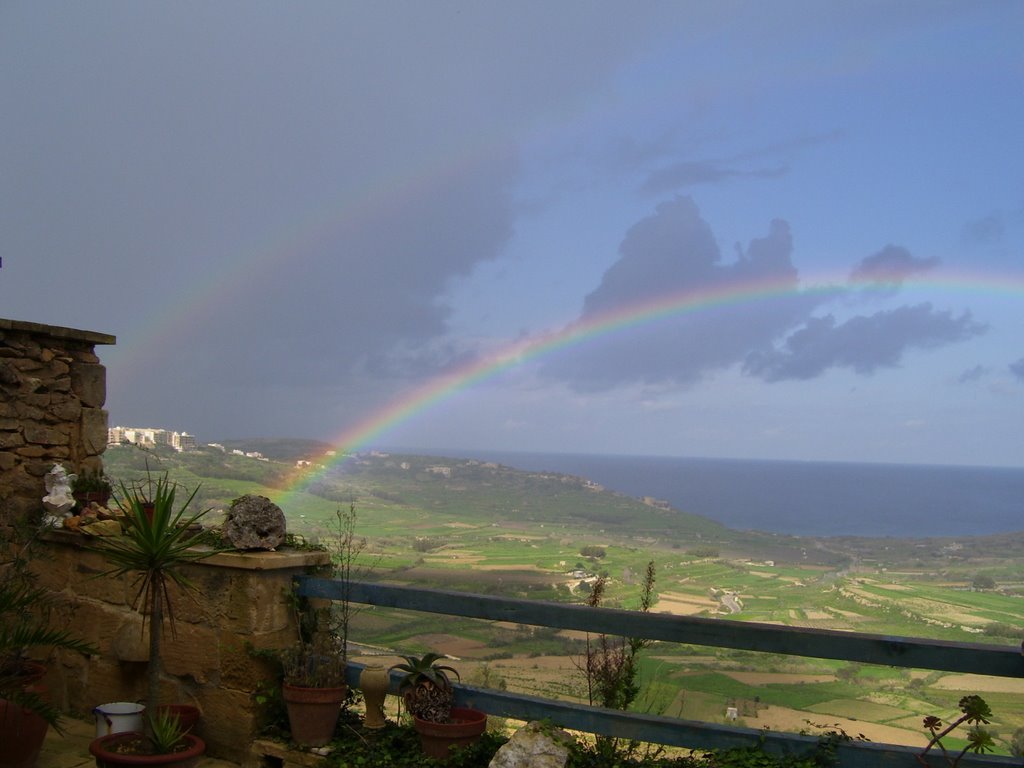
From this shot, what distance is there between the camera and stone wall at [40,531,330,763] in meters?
3.99

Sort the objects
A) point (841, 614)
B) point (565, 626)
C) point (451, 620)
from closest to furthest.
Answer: point (565, 626) → point (451, 620) → point (841, 614)

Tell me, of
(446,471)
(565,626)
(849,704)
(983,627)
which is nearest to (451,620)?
(849,704)

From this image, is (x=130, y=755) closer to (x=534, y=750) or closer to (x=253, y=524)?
(x=253, y=524)

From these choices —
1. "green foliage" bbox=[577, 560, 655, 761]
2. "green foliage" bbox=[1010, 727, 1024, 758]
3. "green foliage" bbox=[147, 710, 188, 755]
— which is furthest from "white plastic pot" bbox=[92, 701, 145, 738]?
"green foliage" bbox=[1010, 727, 1024, 758]

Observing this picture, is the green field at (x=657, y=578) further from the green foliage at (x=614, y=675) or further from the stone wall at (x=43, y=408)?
the stone wall at (x=43, y=408)

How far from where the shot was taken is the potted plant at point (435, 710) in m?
3.50

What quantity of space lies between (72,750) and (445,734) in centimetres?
234

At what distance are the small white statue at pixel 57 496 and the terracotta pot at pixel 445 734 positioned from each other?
3023 millimetres

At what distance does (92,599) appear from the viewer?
468 centimetres

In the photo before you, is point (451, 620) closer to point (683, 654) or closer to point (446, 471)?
point (683, 654)

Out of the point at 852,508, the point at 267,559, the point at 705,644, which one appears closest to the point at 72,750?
the point at 267,559

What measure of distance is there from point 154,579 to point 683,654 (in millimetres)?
5491

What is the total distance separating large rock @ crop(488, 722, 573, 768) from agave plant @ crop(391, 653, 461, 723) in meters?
0.46

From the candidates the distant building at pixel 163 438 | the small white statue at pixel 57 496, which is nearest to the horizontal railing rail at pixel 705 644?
the small white statue at pixel 57 496
